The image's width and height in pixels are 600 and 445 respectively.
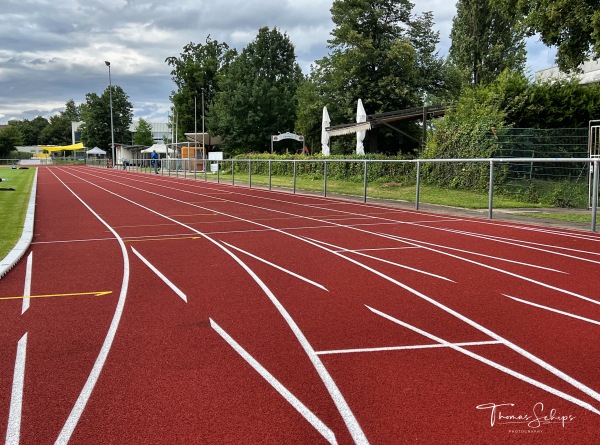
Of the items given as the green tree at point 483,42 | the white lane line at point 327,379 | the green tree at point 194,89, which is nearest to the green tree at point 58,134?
the green tree at point 194,89

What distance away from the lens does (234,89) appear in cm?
5831

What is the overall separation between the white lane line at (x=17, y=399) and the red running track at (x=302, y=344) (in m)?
0.01

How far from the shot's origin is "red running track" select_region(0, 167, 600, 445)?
2971mm

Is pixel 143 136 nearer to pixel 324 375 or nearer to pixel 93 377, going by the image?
pixel 93 377

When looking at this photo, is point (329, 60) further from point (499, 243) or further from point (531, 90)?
point (499, 243)

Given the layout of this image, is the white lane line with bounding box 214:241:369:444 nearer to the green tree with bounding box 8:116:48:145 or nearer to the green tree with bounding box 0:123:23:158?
the green tree with bounding box 0:123:23:158

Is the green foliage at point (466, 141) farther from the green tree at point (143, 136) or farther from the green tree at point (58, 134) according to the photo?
the green tree at point (58, 134)

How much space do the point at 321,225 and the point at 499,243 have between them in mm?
3846

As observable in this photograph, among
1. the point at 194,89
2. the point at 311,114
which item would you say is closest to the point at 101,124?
the point at 194,89

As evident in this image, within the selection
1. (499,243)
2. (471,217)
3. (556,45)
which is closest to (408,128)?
(556,45)

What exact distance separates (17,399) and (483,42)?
1734 inches

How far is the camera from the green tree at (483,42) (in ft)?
133

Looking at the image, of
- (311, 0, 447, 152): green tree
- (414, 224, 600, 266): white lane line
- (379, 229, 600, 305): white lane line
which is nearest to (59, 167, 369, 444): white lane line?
(379, 229, 600, 305): white lane line

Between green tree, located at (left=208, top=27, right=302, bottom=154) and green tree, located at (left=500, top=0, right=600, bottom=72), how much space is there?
3811 centimetres
